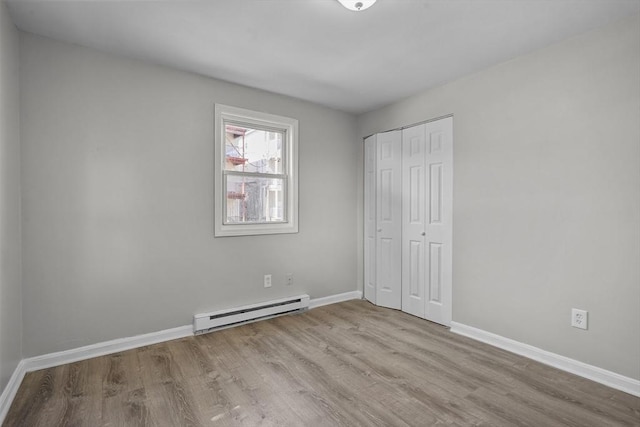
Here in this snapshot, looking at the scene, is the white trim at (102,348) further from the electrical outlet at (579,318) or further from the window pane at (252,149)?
the electrical outlet at (579,318)

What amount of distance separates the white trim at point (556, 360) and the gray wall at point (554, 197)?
5 centimetres

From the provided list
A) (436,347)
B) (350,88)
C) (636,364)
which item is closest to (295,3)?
(350,88)

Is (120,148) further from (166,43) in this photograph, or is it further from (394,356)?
(394,356)

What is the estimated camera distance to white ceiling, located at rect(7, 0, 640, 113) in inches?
80.8

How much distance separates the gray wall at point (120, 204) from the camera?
2395 millimetres

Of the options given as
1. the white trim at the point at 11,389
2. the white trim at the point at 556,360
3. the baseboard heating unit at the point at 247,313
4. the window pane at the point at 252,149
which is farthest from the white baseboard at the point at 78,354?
the white trim at the point at 556,360

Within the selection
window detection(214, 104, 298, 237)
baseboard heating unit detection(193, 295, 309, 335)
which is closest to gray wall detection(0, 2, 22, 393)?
baseboard heating unit detection(193, 295, 309, 335)

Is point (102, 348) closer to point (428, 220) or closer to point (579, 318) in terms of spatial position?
point (428, 220)

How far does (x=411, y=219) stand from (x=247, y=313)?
205cm

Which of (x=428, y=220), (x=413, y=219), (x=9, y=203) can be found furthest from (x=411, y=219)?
(x=9, y=203)

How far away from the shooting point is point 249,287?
340cm

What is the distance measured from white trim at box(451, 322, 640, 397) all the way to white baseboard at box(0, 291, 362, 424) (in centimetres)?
266

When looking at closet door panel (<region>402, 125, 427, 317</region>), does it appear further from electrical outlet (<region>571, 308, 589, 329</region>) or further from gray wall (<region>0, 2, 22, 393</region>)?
gray wall (<region>0, 2, 22, 393</region>)

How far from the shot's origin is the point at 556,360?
8.04 feet
